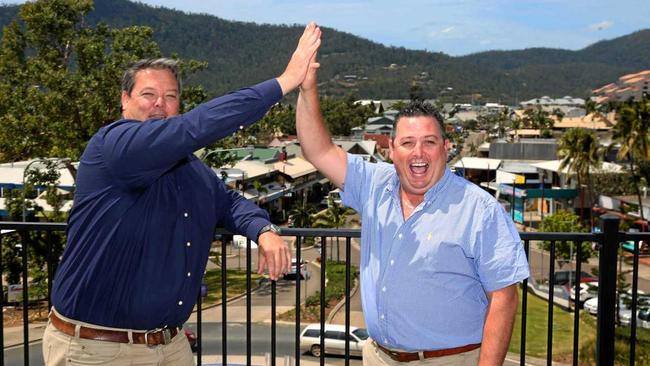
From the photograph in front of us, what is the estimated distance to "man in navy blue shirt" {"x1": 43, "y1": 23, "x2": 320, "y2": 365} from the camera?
2156mm

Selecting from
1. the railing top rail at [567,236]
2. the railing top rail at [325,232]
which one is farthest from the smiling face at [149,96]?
the railing top rail at [567,236]

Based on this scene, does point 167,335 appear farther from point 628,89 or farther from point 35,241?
point 628,89

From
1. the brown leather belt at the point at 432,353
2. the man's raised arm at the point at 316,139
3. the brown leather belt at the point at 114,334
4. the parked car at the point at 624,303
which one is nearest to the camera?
the brown leather belt at the point at 114,334

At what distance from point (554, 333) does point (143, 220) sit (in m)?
22.6

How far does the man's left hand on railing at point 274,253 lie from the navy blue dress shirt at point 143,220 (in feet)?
0.80

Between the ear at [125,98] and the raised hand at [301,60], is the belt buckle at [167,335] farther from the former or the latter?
the raised hand at [301,60]

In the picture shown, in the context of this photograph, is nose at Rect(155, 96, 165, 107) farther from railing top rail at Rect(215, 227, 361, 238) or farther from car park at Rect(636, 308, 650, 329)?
car park at Rect(636, 308, 650, 329)

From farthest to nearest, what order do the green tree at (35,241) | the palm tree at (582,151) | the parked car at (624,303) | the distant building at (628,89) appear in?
the distant building at (628,89) → the palm tree at (582,151) → the parked car at (624,303) → the green tree at (35,241)

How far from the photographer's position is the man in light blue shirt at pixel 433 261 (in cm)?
251

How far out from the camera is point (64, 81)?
22.3m

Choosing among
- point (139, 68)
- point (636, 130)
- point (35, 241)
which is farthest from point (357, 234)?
point (636, 130)

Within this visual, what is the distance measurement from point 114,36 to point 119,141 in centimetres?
2378

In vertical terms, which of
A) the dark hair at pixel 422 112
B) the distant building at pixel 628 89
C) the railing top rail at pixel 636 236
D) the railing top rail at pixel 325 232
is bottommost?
the railing top rail at pixel 636 236

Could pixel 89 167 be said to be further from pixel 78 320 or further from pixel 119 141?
pixel 78 320
